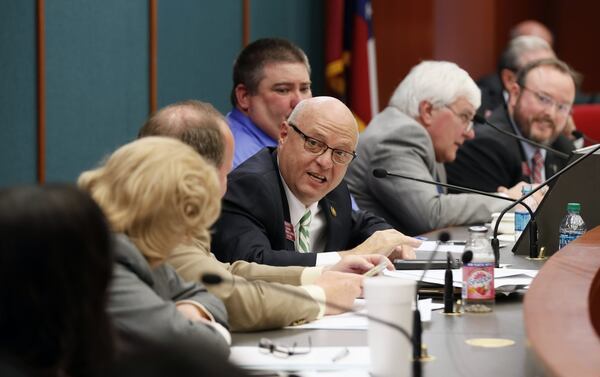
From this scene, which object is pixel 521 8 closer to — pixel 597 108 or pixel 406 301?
pixel 597 108

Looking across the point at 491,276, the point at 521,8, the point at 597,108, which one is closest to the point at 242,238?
the point at 491,276

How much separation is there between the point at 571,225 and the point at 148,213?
1818 millimetres

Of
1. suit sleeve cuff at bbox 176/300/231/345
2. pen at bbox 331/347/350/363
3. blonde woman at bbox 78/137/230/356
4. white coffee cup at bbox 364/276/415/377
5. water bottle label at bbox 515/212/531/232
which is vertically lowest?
water bottle label at bbox 515/212/531/232

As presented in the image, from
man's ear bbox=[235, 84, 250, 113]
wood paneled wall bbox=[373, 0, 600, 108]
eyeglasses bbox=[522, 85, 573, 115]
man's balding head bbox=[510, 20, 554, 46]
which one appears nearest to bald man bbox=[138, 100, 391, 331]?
man's ear bbox=[235, 84, 250, 113]

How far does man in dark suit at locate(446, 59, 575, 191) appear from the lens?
539 cm

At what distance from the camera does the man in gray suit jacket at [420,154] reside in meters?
4.47

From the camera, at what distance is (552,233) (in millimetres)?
3346

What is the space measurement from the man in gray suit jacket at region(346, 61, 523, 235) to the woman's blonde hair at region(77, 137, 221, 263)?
2.67 meters

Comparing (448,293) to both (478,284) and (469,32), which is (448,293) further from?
(469,32)

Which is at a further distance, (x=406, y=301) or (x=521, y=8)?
(x=521, y=8)

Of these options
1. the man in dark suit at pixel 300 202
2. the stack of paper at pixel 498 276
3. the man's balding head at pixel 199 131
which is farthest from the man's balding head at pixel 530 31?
the man's balding head at pixel 199 131

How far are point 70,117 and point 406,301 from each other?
11.8 ft

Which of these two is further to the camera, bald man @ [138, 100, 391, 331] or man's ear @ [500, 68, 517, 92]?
man's ear @ [500, 68, 517, 92]

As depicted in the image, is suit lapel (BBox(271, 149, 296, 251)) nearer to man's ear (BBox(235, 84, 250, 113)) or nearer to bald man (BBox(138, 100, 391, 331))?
bald man (BBox(138, 100, 391, 331))
